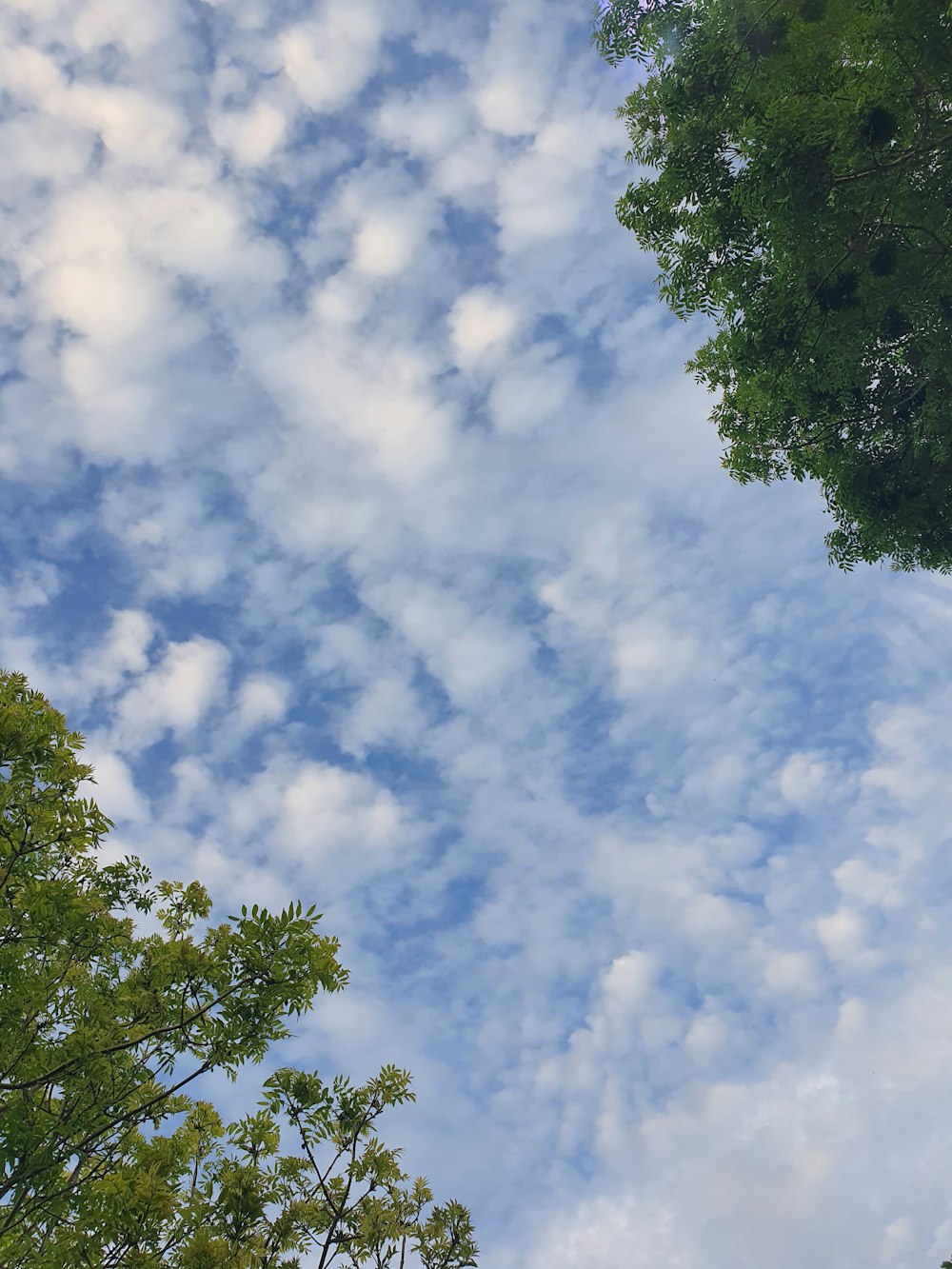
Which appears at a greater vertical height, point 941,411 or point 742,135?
point 742,135

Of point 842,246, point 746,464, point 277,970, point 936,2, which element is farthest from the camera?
point 746,464

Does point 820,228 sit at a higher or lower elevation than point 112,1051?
higher

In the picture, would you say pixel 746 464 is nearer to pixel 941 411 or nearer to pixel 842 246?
pixel 941 411

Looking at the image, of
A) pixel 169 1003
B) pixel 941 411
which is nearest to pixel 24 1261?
pixel 169 1003

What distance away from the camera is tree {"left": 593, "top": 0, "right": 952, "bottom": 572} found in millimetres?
8695

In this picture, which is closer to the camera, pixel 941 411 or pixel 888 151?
pixel 888 151

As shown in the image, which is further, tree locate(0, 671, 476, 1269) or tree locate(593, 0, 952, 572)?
tree locate(593, 0, 952, 572)

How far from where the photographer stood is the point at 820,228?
9.53 metres

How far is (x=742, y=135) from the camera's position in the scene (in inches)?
367

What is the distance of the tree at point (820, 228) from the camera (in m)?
8.70

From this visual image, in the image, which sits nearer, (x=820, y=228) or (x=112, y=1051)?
(x=112, y=1051)

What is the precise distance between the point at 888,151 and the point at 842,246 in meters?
1.12

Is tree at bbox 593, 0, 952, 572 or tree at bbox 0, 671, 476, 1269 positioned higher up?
tree at bbox 593, 0, 952, 572

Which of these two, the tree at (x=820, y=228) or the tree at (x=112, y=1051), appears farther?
the tree at (x=820, y=228)
